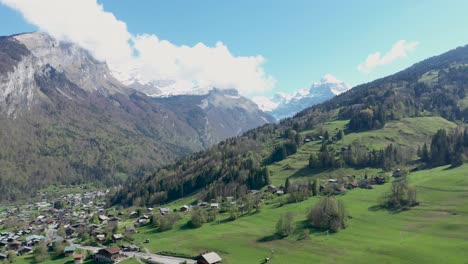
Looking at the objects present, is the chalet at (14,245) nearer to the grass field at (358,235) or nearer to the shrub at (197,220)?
the grass field at (358,235)

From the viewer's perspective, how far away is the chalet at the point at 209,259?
295 ft

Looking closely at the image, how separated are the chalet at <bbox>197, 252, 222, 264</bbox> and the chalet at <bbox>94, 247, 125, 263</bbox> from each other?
25.6 meters

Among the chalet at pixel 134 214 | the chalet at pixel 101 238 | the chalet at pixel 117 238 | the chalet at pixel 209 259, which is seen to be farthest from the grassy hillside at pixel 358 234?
the chalet at pixel 134 214

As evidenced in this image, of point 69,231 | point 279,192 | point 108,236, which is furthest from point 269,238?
point 69,231

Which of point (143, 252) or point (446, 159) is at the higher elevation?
point (446, 159)

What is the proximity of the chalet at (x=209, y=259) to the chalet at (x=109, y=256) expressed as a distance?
2564 centimetres

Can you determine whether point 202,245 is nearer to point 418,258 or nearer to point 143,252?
point 143,252

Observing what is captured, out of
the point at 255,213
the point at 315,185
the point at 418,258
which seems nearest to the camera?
the point at 418,258

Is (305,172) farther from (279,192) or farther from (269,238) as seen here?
(269,238)

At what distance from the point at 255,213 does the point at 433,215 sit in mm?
55391

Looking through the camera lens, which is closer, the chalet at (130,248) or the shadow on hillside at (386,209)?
the chalet at (130,248)

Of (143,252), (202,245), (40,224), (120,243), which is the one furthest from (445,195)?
(40,224)

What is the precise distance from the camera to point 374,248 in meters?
91.5

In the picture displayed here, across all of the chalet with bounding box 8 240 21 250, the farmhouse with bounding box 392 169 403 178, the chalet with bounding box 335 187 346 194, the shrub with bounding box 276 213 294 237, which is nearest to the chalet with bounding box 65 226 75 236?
the chalet with bounding box 8 240 21 250
